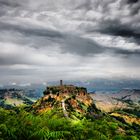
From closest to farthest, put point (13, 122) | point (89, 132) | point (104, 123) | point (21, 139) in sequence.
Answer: point (21, 139) < point (13, 122) < point (89, 132) < point (104, 123)

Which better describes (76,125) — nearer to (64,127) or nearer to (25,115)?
(64,127)

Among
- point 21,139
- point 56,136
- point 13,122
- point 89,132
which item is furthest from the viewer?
point 89,132

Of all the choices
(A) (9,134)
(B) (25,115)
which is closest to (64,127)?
(B) (25,115)

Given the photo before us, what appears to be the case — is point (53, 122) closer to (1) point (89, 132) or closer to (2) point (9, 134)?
(1) point (89, 132)

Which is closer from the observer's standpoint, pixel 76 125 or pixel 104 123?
pixel 76 125

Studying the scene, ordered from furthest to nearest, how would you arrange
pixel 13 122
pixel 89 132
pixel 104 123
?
pixel 104 123 → pixel 89 132 → pixel 13 122

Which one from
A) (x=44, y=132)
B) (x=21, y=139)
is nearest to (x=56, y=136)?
(x=44, y=132)

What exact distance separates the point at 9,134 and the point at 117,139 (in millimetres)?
6090

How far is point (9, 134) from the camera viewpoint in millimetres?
12688

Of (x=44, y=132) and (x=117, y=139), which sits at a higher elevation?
(x=44, y=132)

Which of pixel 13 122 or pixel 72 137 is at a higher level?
pixel 13 122

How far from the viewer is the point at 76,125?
52.2 ft

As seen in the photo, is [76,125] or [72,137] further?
[76,125]

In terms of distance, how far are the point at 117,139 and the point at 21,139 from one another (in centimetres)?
537
